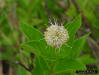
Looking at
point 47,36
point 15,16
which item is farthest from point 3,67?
point 47,36

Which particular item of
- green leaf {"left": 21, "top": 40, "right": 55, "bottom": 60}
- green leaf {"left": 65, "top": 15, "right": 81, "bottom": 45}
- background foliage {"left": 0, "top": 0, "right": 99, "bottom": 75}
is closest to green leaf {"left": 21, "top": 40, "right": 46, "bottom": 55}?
green leaf {"left": 21, "top": 40, "right": 55, "bottom": 60}

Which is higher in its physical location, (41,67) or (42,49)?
(42,49)

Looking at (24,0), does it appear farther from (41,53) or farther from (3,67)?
(41,53)

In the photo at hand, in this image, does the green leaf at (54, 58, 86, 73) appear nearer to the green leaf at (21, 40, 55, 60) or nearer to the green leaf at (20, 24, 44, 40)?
the green leaf at (21, 40, 55, 60)

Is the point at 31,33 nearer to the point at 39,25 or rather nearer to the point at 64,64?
the point at 64,64

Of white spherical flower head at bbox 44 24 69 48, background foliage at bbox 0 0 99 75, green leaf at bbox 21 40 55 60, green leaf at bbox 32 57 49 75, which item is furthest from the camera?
background foliage at bbox 0 0 99 75

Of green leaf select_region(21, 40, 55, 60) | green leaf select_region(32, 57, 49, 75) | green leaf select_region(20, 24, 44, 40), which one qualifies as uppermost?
green leaf select_region(20, 24, 44, 40)

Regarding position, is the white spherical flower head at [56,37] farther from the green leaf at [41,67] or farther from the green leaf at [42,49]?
the green leaf at [41,67]

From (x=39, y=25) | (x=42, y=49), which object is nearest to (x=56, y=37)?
(x=42, y=49)
